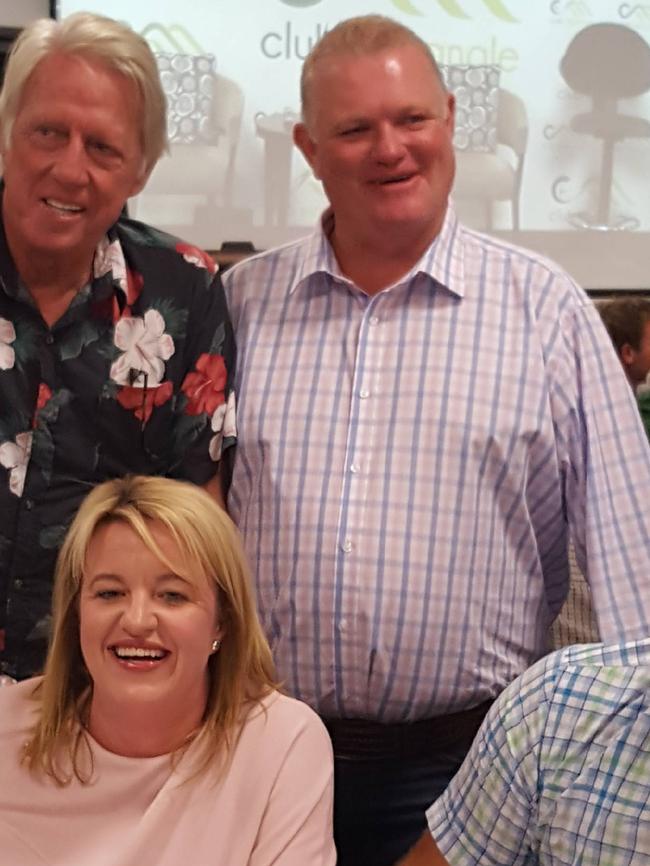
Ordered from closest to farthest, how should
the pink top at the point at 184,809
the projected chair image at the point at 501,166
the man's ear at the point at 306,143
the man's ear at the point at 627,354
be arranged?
the pink top at the point at 184,809 → the man's ear at the point at 306,143 → the man's ear at the point at 627,354 → the projected chair image at the point at 501,166

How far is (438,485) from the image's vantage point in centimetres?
184

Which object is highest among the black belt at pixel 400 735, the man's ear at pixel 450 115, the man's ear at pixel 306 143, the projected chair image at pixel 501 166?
the projected chair image at pixel 501 166

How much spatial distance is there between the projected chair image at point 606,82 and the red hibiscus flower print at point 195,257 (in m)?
2.19

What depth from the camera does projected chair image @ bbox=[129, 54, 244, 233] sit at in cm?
368

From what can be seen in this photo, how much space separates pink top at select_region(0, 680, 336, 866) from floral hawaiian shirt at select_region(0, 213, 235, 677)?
239mm

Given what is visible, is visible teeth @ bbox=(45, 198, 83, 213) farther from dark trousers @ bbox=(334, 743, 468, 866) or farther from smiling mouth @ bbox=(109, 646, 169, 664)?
dark trousers @ bbox=(334, 743, 468, 866)

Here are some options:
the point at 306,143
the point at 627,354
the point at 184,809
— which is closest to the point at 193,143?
the point at 627,354

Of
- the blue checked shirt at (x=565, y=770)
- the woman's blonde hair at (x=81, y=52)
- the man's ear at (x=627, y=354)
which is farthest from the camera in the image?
the man's ear at (x=627, y=354)

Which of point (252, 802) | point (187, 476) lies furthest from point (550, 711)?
point (187, 476)

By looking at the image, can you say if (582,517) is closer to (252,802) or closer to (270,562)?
(270,562)

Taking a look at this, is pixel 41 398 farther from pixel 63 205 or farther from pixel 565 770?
pixel 565 770

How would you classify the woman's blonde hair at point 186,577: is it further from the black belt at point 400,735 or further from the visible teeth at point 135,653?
the black belt at point 400,735

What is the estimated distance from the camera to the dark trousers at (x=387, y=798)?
6.23 feet

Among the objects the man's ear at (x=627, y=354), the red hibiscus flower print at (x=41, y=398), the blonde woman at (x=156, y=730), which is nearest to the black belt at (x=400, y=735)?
the blonde woman at (x=156, y=730)
